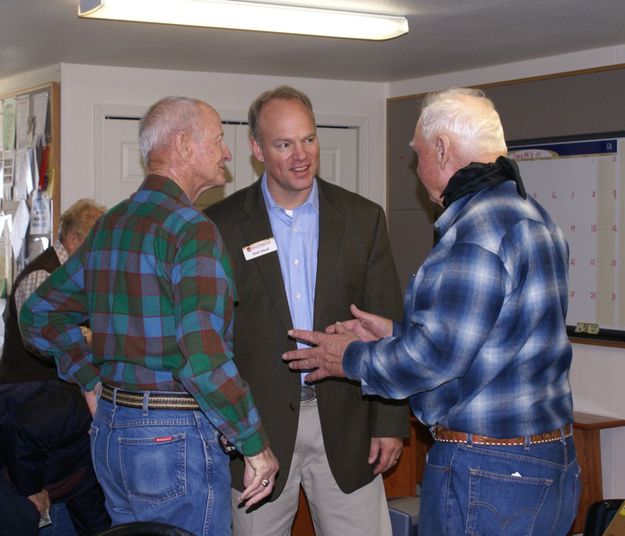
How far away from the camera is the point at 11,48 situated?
16.5 feet

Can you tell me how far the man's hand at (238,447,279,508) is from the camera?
2.20 metres

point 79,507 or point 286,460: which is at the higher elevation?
point 286,460

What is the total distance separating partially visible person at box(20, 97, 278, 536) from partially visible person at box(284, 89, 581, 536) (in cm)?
35

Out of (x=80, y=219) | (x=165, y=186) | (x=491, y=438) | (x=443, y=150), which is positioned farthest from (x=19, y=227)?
(x=491, y=438)

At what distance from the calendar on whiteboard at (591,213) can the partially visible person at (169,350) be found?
3.12m

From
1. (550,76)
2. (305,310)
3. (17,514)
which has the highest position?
(550,76)

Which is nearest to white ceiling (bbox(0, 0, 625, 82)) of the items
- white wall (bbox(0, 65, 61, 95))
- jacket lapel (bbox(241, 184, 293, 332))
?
white wall (bbox(0, 65, 61, 95))

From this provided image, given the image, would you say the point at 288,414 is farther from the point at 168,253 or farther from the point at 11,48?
the point at 11,48

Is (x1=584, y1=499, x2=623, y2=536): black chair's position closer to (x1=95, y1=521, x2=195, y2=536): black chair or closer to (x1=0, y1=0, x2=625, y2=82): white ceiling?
(x1=0, y1=0, x2=625, y2=82): white ceiling

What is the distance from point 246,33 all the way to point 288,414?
7.92ft

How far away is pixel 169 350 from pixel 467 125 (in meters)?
0.89

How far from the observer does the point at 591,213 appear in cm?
501

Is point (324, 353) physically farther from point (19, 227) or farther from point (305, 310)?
point (19, 227)

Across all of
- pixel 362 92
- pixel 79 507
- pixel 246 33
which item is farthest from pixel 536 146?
pixel 79 507
